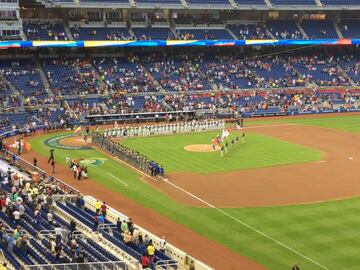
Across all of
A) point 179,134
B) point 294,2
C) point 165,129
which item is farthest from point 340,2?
point 165,129

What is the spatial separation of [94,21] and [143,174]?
4175 cm

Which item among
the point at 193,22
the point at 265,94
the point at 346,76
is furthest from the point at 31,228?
the point at 346,76

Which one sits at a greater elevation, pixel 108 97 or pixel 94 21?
pixel 94 21

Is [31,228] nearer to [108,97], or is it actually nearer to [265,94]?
[108,97]

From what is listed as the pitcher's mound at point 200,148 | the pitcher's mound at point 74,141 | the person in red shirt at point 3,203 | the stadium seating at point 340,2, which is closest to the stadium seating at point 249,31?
the stadium seating at point 340,2

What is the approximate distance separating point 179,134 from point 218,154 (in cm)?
1154

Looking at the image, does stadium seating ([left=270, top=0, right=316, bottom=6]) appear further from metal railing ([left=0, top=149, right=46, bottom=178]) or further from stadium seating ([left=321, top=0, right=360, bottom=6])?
metal railing ([left=0, top=149, right=46, bottom=178])

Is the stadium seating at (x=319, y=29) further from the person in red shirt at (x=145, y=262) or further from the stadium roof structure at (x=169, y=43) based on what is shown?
the person in red shirt at (x=145, y=262)

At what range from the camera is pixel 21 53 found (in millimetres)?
69500

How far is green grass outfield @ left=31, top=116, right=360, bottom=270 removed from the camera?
24873 mm

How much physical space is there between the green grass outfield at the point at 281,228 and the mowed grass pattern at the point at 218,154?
6895mm

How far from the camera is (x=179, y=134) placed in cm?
5719

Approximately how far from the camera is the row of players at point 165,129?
5422 centimetres

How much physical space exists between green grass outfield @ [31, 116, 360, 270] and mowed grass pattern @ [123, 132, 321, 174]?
6.90 metres
